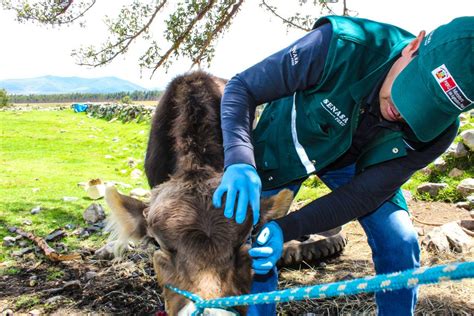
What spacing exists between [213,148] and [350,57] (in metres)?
1.21

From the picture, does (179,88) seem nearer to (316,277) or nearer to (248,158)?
(248,158)

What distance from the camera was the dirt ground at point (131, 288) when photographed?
3.74 metres

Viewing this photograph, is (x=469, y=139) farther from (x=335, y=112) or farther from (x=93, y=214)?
(x=93, y=214)

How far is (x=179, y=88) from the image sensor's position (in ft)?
12.6

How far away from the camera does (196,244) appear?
2.36m

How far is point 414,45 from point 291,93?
79 centimetres

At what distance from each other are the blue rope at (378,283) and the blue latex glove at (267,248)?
437 millimetres

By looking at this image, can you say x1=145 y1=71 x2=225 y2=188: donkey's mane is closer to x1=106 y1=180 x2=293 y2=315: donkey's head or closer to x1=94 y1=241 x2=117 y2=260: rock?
x1=106 y1=180 x2=293 y2=315: donkey's head

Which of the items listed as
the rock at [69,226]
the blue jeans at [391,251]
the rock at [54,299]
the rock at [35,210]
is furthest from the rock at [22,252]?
the blue jeans at [391,251]

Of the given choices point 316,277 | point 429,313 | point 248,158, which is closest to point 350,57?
point 248,158

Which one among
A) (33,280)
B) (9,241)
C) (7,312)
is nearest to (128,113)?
(9,241)

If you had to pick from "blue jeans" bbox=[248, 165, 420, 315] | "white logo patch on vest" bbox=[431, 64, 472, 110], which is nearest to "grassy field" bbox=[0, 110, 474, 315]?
"blue jeans" bbox=[248, 165, 420, 315]

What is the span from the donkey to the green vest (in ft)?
1.22

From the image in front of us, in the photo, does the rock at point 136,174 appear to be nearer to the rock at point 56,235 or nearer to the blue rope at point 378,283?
the rock at point 56,235
